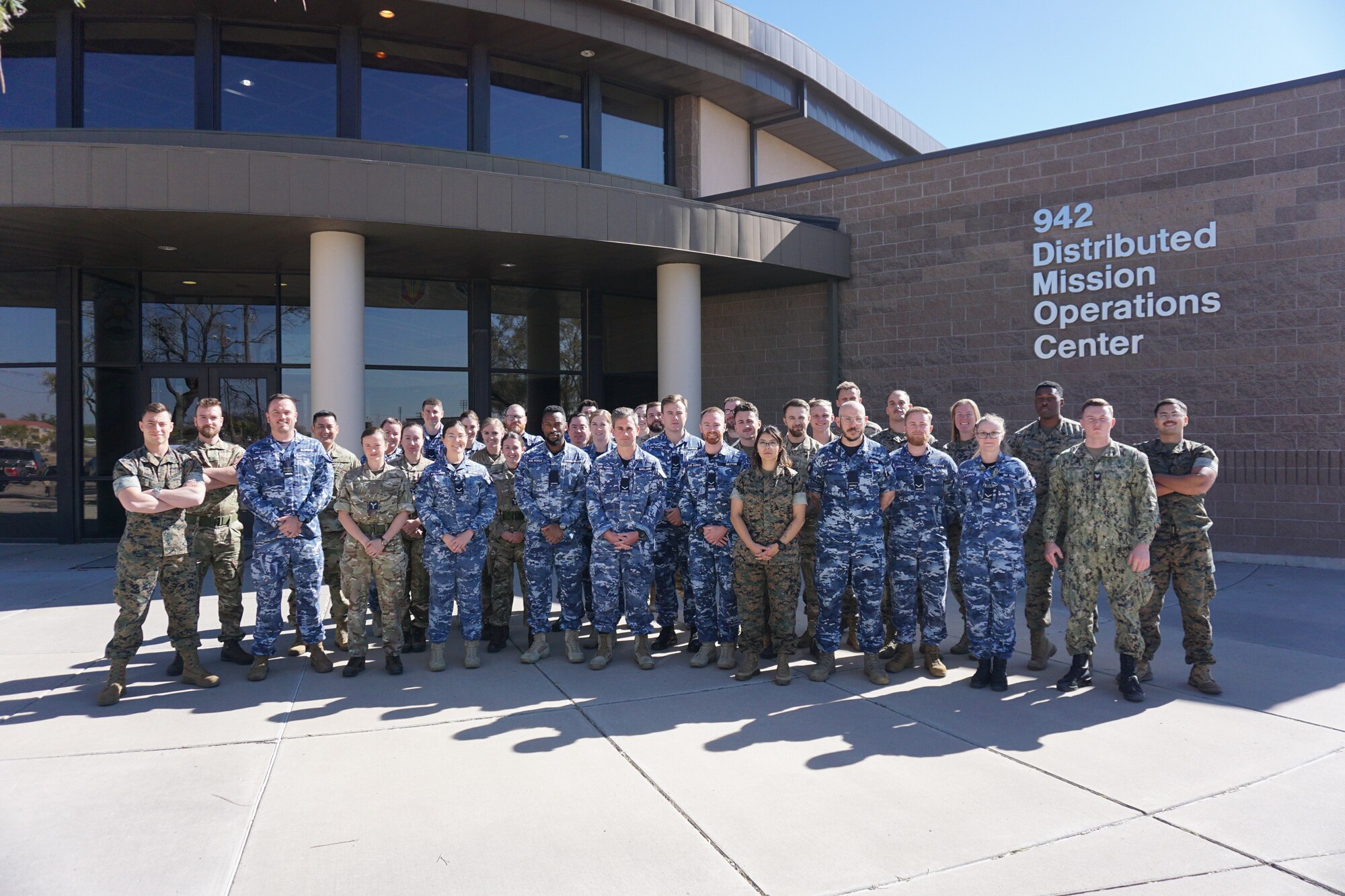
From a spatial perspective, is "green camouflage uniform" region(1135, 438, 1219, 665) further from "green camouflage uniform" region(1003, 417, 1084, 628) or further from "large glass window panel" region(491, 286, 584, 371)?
"large glass window panel" region(491, 286, 584, 371)

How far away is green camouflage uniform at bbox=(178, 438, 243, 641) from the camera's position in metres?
5.87

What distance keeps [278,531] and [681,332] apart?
23.0 ft

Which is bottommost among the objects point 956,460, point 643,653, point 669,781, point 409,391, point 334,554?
point 669,781

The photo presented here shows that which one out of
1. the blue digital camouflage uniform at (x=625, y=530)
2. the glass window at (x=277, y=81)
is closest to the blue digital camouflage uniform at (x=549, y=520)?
the blue digital camouflage uniform at (x=625, y=530)

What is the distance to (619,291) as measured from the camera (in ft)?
45.7

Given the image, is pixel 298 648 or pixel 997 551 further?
pixel 298 648

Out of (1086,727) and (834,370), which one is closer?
(1086,727)

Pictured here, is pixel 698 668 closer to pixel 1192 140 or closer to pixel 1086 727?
pixel 1086 727

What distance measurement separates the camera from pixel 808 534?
6.20 m

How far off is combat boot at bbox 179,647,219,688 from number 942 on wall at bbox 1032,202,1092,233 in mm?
10470

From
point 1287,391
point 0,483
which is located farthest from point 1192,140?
point 0,483

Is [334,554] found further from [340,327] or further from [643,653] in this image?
[340,327]

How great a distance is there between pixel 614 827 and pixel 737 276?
9905mm

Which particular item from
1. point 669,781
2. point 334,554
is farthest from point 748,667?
point 334,554
